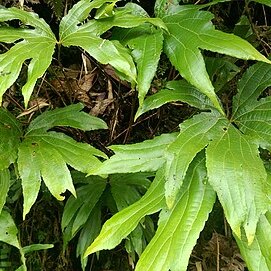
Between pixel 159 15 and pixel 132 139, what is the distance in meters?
0.56

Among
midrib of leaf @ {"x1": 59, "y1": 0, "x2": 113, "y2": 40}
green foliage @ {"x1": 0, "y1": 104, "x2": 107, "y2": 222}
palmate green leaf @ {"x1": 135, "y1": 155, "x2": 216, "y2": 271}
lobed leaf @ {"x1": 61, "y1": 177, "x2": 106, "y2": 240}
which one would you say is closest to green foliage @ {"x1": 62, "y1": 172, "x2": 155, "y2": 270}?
lobed leaf @ {"x1": 61, "y1": 177, "x2": 106, "y2": 240}

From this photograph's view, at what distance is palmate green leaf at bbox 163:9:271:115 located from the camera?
3.21 feet

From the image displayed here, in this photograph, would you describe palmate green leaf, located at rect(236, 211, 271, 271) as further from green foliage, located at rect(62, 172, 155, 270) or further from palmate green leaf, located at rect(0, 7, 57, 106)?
palmate green leaf, located at rect(0, 7, 57, 106)

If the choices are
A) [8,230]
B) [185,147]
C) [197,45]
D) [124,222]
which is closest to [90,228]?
[8,230]

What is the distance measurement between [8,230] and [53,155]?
22cm

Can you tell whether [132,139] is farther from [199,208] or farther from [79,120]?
[199,208]

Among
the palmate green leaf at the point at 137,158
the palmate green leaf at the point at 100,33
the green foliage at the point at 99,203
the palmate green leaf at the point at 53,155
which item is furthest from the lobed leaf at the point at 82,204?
the palmate green leaf at the point at 100,33

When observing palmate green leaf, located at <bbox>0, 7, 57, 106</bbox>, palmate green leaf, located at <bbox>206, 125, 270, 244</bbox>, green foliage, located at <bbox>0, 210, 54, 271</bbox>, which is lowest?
green foliage, located at <bbox>0, 210, 54, 271</bbox>

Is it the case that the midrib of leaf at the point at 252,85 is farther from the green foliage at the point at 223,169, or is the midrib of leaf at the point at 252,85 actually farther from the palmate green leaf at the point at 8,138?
the palmate green leaf at the point at 8,138

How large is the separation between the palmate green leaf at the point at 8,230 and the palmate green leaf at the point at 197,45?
1.77 ft

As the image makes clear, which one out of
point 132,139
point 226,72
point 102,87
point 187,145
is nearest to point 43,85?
point 102,87

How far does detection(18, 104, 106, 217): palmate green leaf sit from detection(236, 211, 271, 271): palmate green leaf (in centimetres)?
38

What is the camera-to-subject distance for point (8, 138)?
1184mm

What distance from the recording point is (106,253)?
5.54 feet
